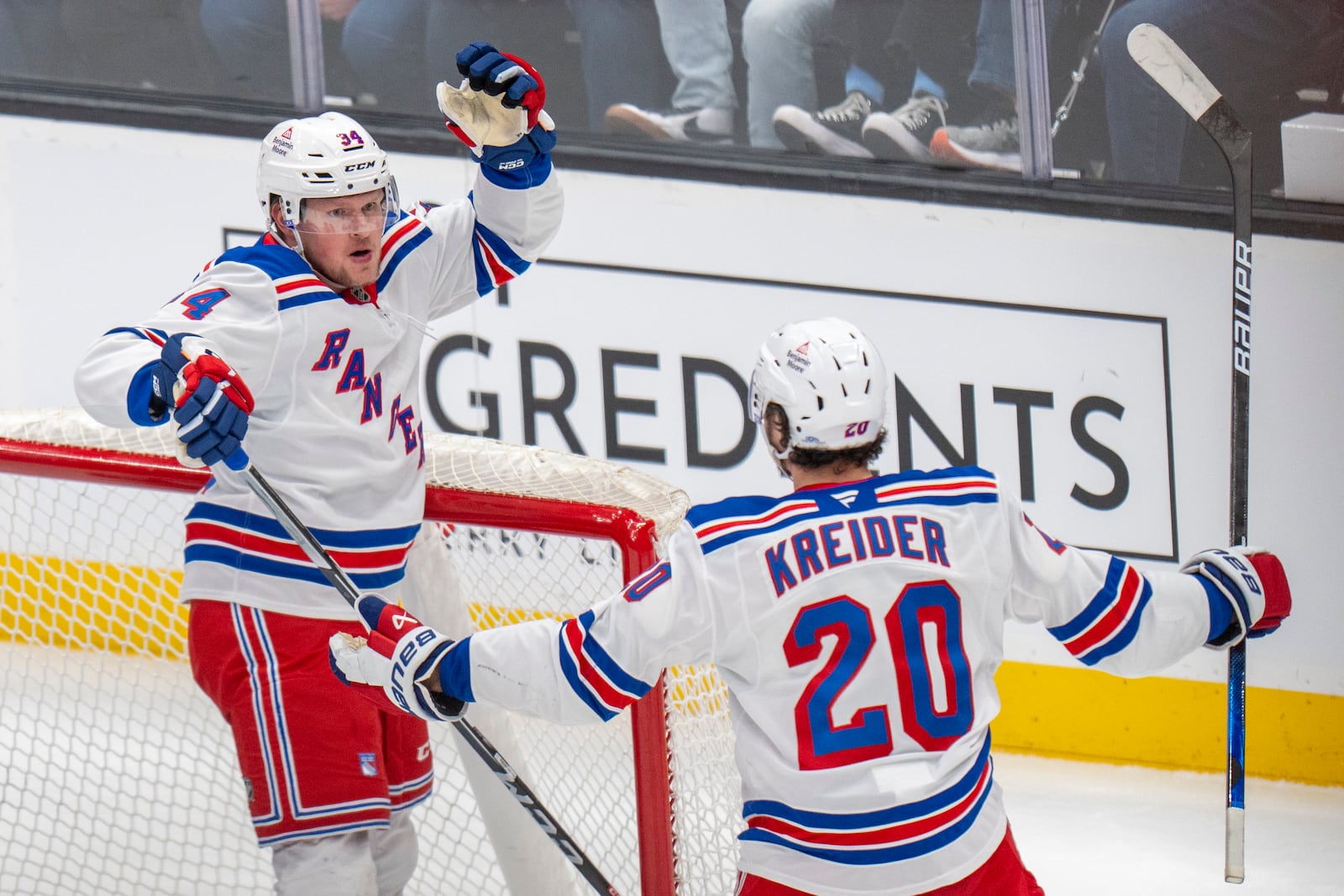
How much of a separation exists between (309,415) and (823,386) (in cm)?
75

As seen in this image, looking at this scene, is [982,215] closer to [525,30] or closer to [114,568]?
[525,30]

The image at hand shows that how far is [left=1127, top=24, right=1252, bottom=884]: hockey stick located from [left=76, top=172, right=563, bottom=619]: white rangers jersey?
102 centimetres

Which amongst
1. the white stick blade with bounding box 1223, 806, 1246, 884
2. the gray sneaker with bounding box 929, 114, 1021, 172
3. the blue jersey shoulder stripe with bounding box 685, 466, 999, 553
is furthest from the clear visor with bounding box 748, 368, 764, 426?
the gray sneaker with bounding box 929, 114, 1021, 172

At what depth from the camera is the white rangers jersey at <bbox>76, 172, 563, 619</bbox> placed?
2102 millimetres

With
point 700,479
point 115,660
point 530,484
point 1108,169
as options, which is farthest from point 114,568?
point 1108,169

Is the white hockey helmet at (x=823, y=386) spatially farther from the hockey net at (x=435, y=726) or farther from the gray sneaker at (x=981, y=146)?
the gray sneaker at (x=981, y=146)

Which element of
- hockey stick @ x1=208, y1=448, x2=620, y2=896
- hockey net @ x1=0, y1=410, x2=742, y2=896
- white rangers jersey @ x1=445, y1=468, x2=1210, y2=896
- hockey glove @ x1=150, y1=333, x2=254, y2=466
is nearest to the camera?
white rangers jersey @ x1=445, y1=468, x2=1210, y2=896

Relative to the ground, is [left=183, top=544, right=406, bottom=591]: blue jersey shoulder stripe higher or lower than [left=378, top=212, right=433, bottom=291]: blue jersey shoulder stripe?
lower

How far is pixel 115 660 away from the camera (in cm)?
337

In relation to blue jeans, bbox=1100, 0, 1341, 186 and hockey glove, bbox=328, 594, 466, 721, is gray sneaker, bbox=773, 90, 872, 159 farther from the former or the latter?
hockey glove, bbox=328, 594, 466, 721

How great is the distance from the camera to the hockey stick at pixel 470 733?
6.84 ft

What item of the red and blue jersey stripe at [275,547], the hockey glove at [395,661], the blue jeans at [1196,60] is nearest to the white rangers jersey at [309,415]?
the red and blue jersey stripe at [275,547]

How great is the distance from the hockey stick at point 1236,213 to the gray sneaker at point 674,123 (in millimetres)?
1359

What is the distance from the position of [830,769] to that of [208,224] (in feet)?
8.42
